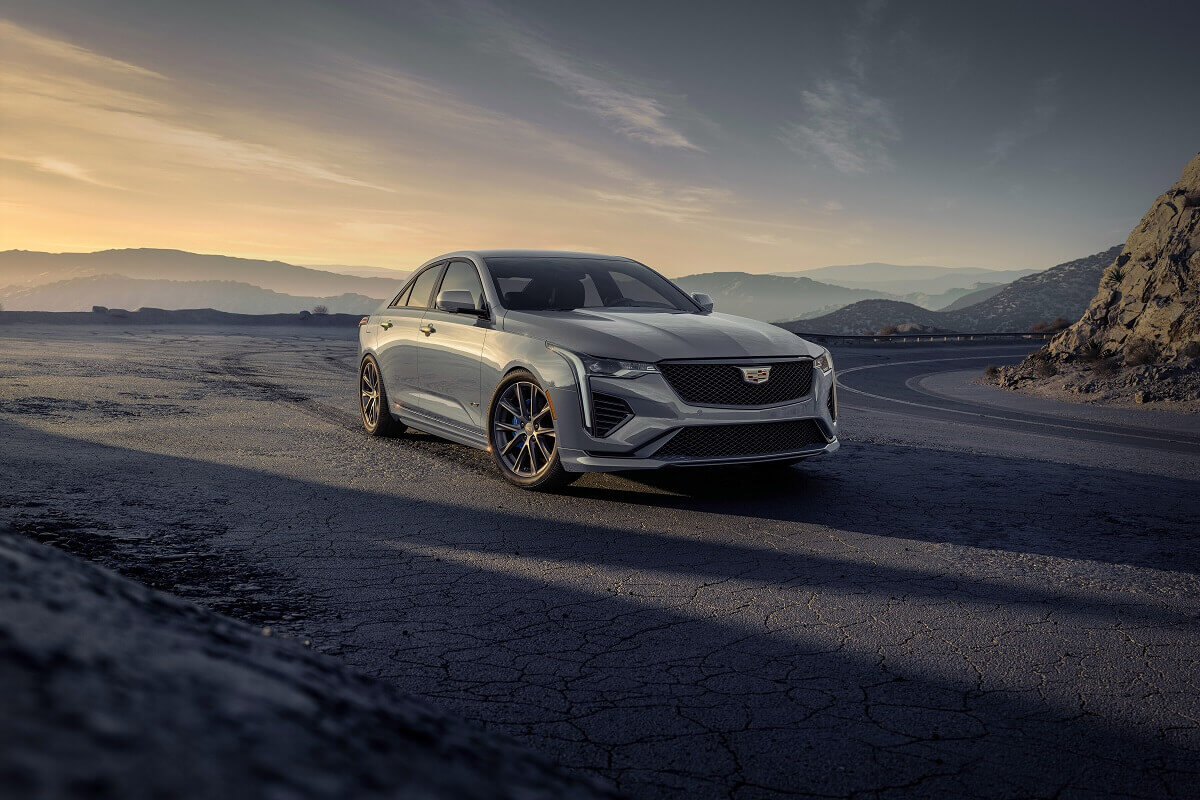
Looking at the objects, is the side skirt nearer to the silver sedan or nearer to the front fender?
the silver sedan

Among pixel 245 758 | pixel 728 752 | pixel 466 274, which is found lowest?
pixel 728 752

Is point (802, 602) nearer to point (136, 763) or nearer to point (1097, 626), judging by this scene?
point (1097, 626)

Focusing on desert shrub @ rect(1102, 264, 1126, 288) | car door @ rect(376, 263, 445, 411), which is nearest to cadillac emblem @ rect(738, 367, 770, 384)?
car door @ rect(376, 263, 445, 411)

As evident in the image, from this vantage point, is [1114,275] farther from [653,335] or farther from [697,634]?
[697,634]

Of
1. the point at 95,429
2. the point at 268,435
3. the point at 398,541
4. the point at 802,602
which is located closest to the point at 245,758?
the point at 802,602

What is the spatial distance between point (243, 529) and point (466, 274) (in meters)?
3.61

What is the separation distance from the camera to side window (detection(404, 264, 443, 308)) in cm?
902

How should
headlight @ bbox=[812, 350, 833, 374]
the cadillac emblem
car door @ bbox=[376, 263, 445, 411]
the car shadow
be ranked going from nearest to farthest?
1. the car shadow
2. the cadillac emblem
3. headlight @ bbox=[812, 350, 833, 374]
4. car door @ bbox=[376, 263, 445, 411]

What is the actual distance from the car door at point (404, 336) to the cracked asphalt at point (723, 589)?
54 centimetres

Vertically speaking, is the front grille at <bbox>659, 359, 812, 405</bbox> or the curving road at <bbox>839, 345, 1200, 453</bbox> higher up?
the front grille at <bbox>659, 359, 812, 405</bbox>

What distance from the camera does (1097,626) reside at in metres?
4.29

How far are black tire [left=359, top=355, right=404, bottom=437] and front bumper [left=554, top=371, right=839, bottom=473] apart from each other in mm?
3207

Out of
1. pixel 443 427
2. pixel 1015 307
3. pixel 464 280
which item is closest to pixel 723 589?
pixel 443 427

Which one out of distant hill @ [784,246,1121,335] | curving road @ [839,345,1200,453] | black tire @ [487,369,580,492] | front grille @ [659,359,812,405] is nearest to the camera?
front grille @ [659,359,812,405]
